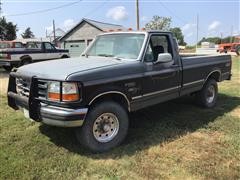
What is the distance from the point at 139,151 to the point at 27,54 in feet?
44.3

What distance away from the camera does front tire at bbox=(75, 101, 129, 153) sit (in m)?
4.25

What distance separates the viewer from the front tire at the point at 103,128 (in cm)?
425

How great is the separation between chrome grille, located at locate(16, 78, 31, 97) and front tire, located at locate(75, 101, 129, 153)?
1.06 meters

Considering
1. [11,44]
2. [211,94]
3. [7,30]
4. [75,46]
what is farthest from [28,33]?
[211,94]

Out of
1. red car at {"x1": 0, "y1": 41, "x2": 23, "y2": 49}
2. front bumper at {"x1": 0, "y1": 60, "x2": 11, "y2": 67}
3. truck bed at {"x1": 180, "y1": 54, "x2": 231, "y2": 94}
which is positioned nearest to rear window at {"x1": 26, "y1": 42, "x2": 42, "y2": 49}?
red car at {"x1": 0, "y1": 41, "x2": 23, "y2": 49}

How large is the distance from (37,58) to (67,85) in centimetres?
1383

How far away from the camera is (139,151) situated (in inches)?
175

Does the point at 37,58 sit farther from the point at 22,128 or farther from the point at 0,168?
the point at 0,168

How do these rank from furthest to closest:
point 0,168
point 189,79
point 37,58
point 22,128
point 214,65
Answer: point 37,58
point 214,65
point 189,79
point 22,128
point 0,168

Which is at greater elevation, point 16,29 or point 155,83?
point 16,29

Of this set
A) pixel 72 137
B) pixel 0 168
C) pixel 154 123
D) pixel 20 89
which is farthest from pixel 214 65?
pixel 0 168

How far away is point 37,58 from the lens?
669 inches

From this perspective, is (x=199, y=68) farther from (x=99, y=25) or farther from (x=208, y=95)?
(x=99, y=25)

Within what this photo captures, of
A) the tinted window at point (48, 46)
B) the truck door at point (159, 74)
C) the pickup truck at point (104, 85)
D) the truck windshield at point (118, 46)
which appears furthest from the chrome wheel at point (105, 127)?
the tinted window at point (48, 46)
